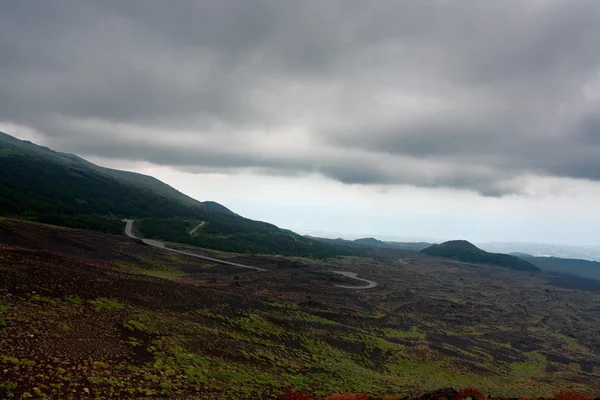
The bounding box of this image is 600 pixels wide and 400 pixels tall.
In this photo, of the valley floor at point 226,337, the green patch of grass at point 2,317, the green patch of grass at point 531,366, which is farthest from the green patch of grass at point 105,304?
the green patch of grass at point 531,366

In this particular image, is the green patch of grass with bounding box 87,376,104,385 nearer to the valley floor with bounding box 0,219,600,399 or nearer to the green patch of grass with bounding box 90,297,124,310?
the valley floor with bounding box 0,219,600,399

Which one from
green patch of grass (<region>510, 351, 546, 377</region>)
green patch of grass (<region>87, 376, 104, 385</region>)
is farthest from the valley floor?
green patch of grass (<region>510, 351, 546, 377</region>)

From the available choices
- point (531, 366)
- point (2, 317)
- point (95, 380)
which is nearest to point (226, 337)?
point (95, 380)

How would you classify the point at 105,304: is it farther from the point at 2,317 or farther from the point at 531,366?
the point at 531,366

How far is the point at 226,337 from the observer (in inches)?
1479

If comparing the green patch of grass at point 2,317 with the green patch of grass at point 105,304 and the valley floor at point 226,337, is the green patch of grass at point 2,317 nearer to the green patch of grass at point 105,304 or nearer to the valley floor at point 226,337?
the valley floor at point 226,337

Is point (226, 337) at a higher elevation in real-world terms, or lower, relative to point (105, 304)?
lower

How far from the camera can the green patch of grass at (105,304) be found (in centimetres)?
3287

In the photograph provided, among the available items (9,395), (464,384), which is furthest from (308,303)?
(9,395)

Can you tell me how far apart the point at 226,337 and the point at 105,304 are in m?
12.4

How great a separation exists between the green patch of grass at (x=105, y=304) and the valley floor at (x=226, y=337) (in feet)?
0.74

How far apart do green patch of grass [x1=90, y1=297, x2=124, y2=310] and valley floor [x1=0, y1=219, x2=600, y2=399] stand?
225 millimetres

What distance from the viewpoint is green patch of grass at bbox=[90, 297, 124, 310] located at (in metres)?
32.9

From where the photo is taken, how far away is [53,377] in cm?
1870
